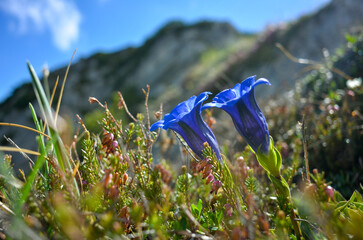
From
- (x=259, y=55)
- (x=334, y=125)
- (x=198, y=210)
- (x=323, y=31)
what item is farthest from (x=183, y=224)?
(x=259, y=55)

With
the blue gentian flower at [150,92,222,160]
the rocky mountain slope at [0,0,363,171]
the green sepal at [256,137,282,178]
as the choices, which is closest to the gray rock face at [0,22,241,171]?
the rocky mountain slope at [0,0,363,171]

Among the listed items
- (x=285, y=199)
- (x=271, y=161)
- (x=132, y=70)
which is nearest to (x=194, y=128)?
(x=271, y=161)

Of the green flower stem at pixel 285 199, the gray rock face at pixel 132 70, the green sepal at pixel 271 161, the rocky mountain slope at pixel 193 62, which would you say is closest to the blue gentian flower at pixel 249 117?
the green sepal at pixel 271 161

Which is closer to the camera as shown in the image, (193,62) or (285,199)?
(285,199)

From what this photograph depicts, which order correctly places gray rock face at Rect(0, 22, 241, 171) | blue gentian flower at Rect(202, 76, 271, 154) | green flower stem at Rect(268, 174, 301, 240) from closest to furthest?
green flower stem at Rect(268, 174, 301, 240), blue gentian flower at Rect(202, 76, 271, 154), gray rock face at Rect(0, 22, 241, 171)

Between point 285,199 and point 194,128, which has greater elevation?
point 194,128

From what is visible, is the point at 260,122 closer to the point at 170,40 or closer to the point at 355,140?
the point at 355,140

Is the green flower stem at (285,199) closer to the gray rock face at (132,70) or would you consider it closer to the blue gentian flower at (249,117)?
the blue gentian flower at (249,117)

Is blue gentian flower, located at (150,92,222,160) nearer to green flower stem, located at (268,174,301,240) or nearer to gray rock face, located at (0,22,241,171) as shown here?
green flower stem, located at (268,174,301,240)

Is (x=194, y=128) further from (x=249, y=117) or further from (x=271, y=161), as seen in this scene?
(x=271, y=161)
